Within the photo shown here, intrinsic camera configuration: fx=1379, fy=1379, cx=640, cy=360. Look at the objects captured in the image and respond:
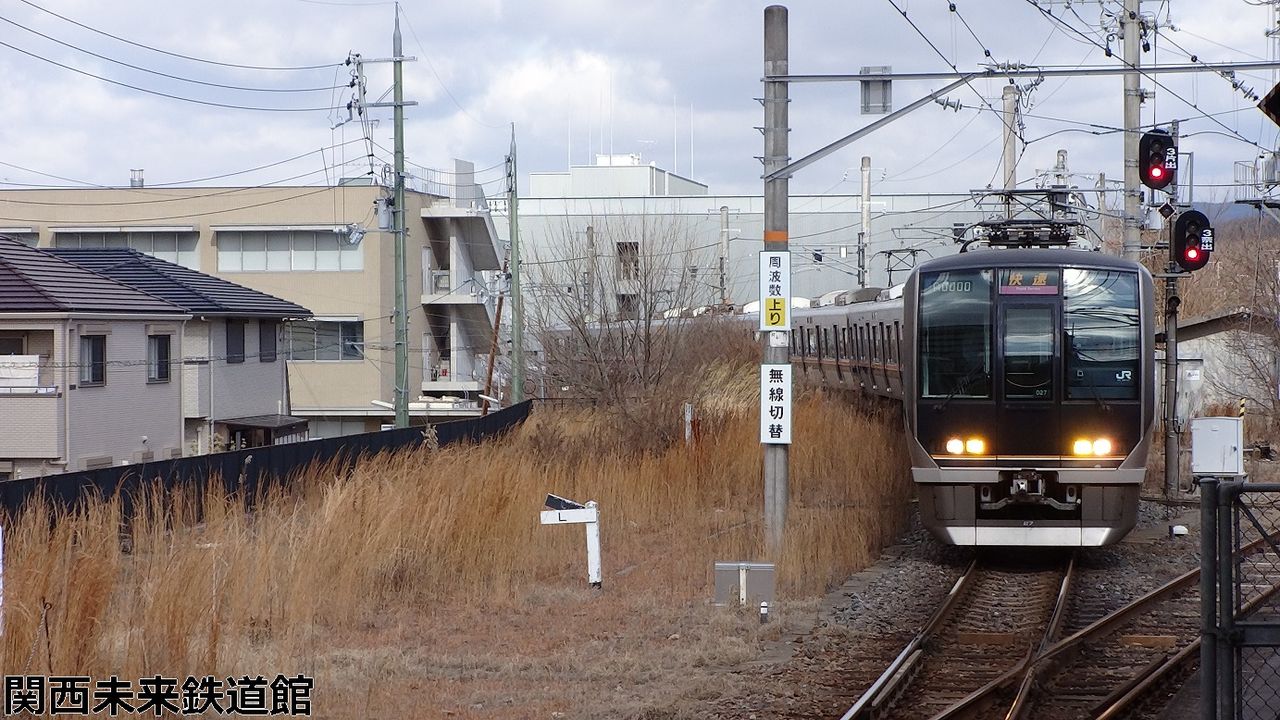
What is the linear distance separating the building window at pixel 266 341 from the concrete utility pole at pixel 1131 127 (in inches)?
900

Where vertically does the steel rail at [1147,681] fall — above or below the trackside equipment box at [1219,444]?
below

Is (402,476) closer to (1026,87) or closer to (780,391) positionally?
(780,391)

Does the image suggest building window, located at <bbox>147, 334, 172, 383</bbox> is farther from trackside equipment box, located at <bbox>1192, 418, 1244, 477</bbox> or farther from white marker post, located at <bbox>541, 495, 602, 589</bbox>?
trackside equipment box, located at <bbox>1192, 418, 1244, 477</bbox>

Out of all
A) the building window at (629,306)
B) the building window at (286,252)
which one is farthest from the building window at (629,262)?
the building window at (286,252)

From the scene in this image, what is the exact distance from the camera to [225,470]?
54.7ft

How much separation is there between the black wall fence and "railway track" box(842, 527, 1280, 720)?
6.29 meters

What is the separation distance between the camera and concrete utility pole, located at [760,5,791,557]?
13133 mm

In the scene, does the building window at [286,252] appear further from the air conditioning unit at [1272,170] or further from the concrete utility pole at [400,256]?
the air conditioning unit at [1272,170]

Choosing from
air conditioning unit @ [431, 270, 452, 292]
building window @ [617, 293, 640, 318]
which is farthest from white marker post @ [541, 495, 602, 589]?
air conditioning unit @ [431, 270, 452, 292]

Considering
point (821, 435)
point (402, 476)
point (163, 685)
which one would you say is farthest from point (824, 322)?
point (163, 685)

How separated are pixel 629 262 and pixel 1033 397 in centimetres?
1361

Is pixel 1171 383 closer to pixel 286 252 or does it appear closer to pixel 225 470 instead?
pixel 225 470

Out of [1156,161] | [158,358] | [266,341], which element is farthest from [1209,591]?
[266,341]

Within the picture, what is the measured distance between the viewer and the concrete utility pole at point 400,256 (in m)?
28.4
